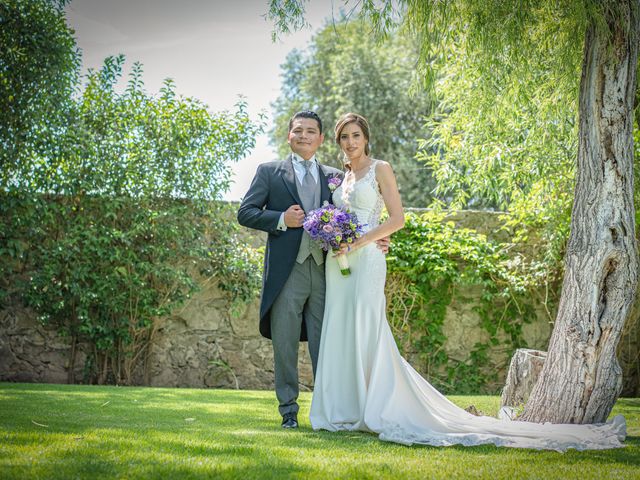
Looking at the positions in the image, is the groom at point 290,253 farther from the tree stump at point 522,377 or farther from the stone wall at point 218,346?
the stone wall at point 218,346

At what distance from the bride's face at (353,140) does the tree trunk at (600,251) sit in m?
1.44

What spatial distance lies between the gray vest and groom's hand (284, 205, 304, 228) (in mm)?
118

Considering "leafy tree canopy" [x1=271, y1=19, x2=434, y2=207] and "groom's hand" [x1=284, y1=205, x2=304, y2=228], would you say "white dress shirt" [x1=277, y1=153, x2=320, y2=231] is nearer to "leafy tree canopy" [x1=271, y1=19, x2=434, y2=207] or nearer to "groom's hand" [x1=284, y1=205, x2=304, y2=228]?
"groom's hand" [x1=284, y1=205, x2=304, y2=228]

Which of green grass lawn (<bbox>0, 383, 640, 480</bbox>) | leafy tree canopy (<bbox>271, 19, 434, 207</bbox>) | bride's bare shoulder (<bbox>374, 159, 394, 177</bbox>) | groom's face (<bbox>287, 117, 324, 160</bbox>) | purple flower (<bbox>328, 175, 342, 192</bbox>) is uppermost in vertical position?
leafy tree canopy (<bbox>271, 19, 434, 207</bbox>)

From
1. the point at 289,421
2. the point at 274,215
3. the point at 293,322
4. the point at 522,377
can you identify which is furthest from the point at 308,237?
the point at 522,377

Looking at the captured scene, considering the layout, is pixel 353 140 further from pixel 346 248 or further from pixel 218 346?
pixel 218 346

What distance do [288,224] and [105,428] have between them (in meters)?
1.59

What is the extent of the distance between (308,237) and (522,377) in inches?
91.8

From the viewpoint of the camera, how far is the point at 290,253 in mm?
4191

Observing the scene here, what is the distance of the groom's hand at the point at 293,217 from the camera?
13.5ft

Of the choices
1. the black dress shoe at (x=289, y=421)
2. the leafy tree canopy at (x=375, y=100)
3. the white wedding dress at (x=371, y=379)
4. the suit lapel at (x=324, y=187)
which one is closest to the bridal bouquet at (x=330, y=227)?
the white wedding dress at (x=371, y=379)

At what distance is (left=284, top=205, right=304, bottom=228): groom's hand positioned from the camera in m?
4.13

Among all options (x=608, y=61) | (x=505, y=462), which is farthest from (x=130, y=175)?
(x=505, y=462)

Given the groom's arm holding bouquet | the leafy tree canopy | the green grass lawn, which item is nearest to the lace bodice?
the groom's arm holding bouquet
